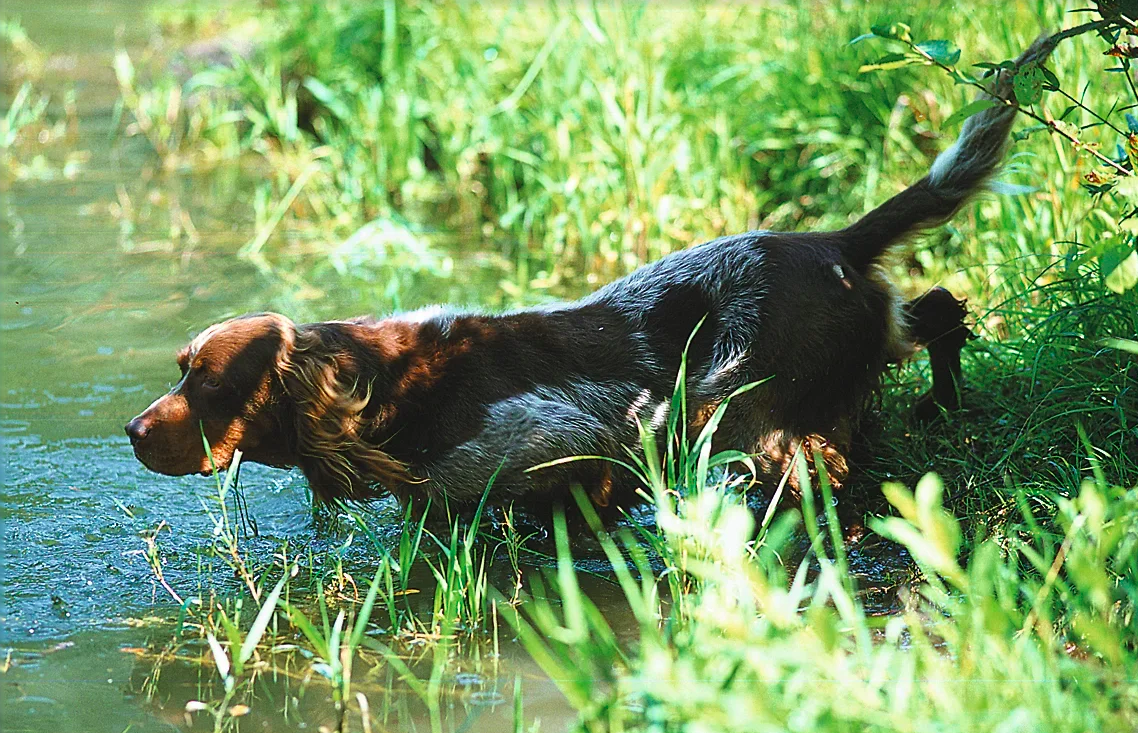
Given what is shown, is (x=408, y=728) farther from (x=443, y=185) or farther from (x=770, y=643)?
(x=443, y=185)

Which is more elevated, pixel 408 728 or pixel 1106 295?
pixel 1106 295

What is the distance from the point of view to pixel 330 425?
3.48 meters

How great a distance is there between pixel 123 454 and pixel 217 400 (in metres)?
1.09

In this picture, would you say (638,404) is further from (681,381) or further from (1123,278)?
(1123,278)

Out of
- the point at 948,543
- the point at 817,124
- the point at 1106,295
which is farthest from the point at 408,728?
the point at 817,124

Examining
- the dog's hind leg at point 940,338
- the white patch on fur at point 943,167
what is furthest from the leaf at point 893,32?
the dog's hind leg at point 940,338

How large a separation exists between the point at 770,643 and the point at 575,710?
0.85 metres

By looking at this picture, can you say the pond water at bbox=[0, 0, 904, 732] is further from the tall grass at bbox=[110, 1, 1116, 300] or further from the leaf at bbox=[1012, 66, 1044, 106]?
the leaf at bbox=[1012, 66, 1044, 106]

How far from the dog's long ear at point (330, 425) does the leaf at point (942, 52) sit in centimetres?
175

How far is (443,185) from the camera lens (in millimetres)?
7543

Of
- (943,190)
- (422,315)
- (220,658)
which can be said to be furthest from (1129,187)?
(220,658)

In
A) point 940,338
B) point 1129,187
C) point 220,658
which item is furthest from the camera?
point 940,338

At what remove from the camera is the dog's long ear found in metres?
3.45

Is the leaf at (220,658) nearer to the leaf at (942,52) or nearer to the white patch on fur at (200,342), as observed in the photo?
the white patch on fur at (200,342)
